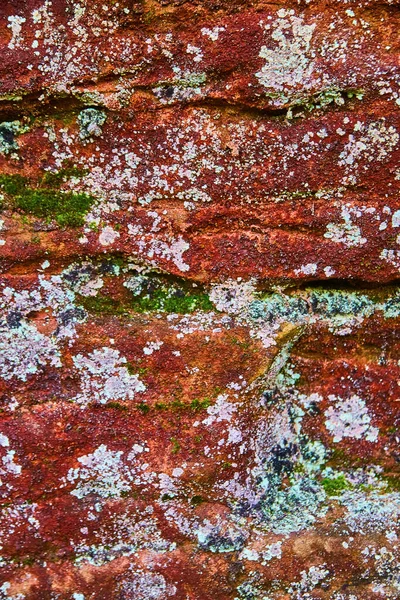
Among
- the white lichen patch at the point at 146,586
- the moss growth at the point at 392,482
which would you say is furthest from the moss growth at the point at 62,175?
the moss growth at the point at 392,482

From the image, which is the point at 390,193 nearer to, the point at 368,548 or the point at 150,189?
the point at 150,189

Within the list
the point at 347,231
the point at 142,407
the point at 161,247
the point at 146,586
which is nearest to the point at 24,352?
the point at 142,407

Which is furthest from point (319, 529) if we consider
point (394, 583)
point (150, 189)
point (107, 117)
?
point (107, 117)

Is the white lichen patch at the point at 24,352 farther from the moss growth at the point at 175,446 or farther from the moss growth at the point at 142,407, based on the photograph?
the moss growth at the point at 175,446

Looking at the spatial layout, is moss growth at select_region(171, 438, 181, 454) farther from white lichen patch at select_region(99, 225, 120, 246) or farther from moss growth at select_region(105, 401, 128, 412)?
white lichen patch at select_region(99, 225, 120, 246)

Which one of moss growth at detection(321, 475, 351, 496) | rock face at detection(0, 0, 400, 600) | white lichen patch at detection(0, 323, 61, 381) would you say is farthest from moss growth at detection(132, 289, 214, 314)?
moss growth at detection(321, 475, 351, 496)

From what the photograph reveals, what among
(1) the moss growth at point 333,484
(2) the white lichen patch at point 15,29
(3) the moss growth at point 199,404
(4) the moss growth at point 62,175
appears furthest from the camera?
(1) the moss growth at point 333,484

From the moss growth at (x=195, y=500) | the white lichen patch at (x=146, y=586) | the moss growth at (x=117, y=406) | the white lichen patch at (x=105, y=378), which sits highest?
the white lichen patch at (x=105, y=378)
